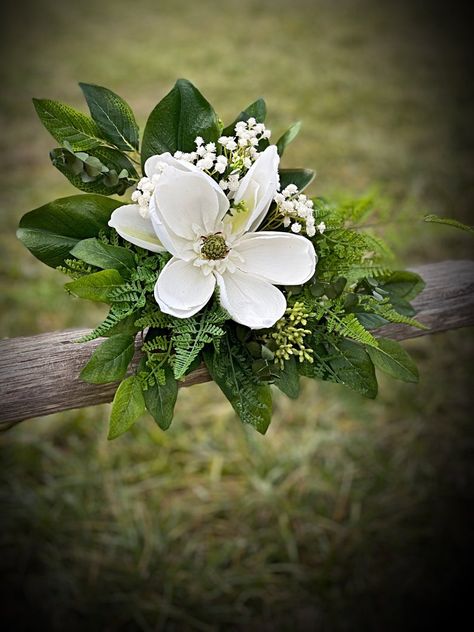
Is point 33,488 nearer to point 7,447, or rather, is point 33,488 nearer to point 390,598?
point 7,447

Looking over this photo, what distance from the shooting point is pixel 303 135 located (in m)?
3.18

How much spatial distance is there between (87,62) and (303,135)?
1.73 metres

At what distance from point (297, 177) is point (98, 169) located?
23 centimetres

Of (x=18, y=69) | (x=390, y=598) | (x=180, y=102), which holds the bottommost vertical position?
(x=390, y=598)

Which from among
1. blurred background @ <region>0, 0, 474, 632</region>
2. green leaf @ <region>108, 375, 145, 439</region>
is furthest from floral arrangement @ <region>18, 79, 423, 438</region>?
blurred background @ <region>0, 0, 474, 632</region>

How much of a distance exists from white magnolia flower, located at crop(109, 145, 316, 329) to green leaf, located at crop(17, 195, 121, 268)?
0.13ft

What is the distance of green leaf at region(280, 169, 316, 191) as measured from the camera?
2.33ft

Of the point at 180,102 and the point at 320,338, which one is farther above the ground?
the point at 180,102

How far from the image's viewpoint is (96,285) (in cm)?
60

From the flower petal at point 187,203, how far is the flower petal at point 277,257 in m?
0.05

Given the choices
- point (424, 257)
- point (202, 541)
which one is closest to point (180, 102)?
point (202, 541)

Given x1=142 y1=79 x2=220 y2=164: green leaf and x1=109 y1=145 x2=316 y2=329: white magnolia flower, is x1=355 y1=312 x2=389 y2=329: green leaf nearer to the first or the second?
x1=109 y1=145 x2=316 y2=329: white magnolia flower

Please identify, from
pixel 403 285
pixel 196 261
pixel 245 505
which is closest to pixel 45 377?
pixel 196 261

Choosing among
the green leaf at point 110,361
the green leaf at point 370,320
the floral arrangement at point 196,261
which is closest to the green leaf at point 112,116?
the floral arrangement at point 196,261
